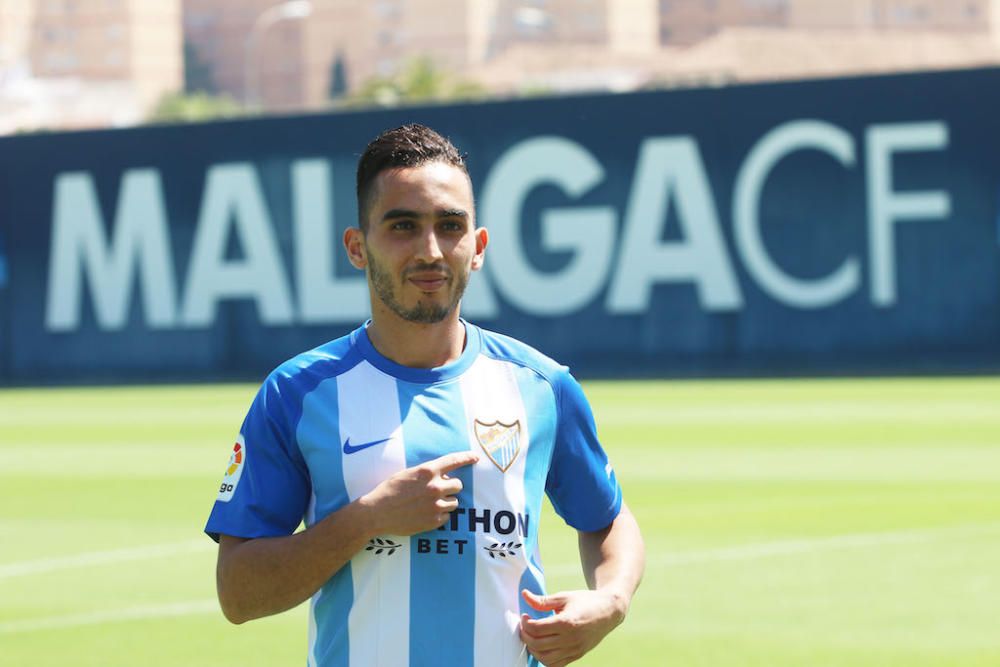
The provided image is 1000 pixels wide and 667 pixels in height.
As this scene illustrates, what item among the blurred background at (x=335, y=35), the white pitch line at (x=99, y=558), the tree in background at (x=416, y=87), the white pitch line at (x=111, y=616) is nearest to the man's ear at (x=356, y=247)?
the white pitch line at (x=111, y=616)

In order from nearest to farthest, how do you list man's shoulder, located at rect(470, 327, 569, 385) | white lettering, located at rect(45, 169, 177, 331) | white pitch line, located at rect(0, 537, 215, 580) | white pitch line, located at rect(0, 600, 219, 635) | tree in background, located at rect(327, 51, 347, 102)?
man's shoulder, located at rect(470, 327, 569, 385), white pitch line, located at rect(0, 600, 219, 635), white pitch line, located at rect(0, 537, 215, 580), white lettering, located at rect(45, 169, 177, 331), tree in background, located at rect(327, 51, 347, 102)

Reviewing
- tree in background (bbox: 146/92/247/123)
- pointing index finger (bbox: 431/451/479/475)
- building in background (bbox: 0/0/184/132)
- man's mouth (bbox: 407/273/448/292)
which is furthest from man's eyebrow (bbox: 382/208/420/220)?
building in background (bbox: 0/0/184/132)

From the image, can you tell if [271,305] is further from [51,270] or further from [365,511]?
[365,511]

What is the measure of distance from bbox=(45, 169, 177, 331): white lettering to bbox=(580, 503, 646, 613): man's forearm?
22.3m

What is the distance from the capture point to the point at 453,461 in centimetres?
347

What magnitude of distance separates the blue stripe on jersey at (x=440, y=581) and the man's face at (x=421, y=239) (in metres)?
0.24

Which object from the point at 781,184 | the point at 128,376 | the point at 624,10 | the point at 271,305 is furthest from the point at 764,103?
the point at 624,10

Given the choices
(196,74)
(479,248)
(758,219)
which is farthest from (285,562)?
(196,74)

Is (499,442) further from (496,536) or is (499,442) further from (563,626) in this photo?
(563,626)

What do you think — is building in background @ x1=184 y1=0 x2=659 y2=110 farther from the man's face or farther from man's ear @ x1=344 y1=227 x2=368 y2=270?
the man's face

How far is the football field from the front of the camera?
7363 millimetres

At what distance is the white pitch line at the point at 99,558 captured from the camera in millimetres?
9586

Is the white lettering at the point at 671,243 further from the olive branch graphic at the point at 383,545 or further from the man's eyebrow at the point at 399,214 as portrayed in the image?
the olive branch graphic at the point at 383,545

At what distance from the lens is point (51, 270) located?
2641cm
